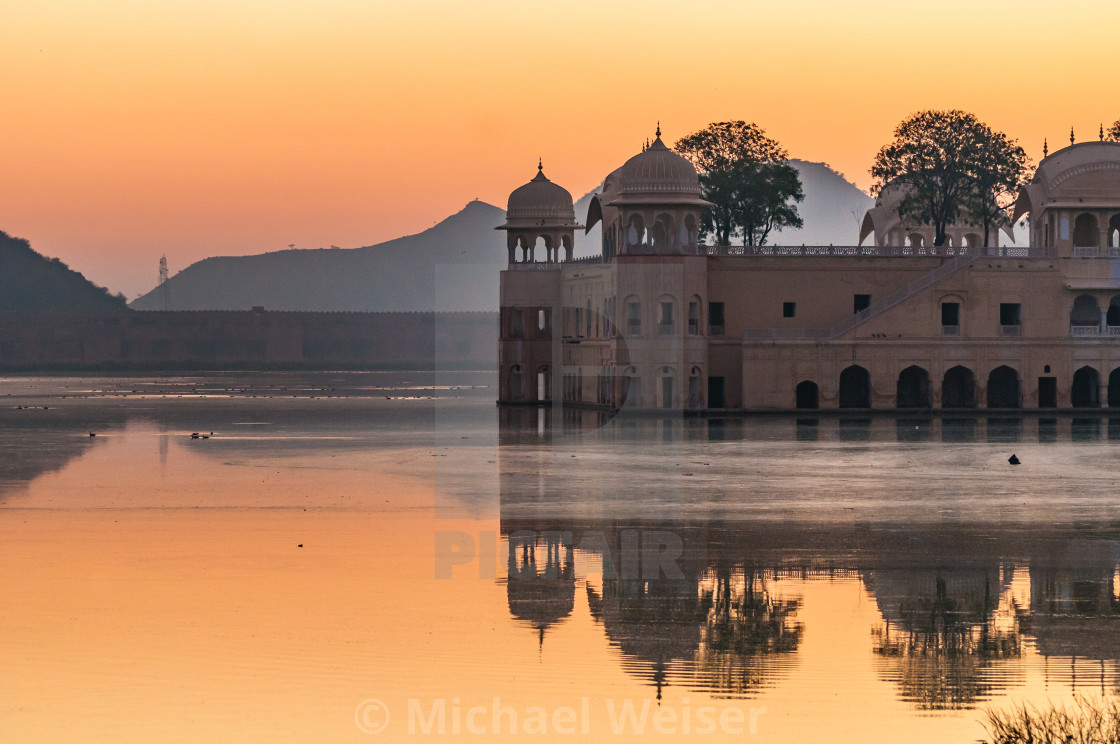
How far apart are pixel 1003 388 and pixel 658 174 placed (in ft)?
49.0

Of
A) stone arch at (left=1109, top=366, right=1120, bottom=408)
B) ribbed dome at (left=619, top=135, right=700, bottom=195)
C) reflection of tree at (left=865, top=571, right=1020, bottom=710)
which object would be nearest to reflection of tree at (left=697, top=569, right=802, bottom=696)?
reflection of tree at (left=865, top=571, right=1020, bottom=710)

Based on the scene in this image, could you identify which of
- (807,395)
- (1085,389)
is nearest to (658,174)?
(807,395)

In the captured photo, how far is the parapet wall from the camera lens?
5423 inches

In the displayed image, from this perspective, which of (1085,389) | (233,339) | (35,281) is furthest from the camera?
(35,281)

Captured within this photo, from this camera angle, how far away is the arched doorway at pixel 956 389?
5762cm

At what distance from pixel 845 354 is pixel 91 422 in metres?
25.6

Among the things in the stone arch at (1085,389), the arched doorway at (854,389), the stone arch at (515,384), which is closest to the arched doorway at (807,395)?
the arched doorway at (854,389)

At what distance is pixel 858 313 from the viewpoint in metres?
55.4

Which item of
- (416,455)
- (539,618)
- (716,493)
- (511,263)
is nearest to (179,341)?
(511,263)

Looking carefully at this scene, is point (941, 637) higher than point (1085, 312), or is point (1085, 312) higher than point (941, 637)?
point (1085, 312)

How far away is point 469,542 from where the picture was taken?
2155cm

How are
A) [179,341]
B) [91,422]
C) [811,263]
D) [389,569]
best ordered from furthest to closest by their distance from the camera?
[179,341] < [811,263] < [91,422] < [389,569]

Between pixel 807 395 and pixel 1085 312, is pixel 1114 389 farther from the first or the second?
pixel 807 395

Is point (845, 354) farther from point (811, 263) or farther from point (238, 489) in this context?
point (238, 489)
